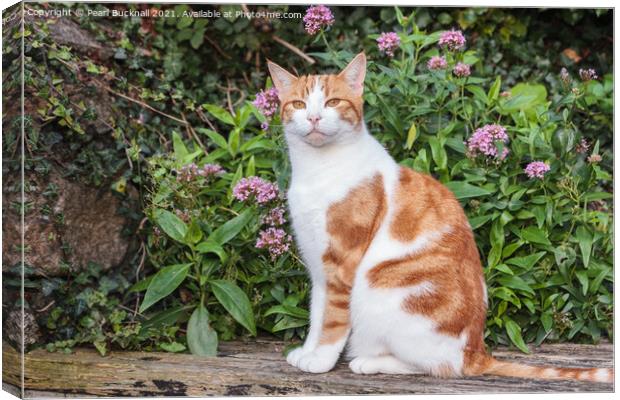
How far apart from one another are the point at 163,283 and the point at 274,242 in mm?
607

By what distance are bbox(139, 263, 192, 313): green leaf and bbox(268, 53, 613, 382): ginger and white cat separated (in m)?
0.73

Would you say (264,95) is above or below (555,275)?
above

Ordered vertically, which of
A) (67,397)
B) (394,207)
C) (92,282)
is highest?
(394,207)

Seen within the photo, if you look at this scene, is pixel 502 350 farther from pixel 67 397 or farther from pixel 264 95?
pixel 67 397

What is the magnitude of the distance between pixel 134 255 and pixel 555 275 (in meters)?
2.30

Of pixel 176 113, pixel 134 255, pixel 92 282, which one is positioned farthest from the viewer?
pixel 176 113

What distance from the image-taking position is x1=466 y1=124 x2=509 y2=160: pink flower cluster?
4293mm

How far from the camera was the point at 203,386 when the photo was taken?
3.68 m

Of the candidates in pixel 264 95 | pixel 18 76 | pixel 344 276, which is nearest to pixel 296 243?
pixel 344 276

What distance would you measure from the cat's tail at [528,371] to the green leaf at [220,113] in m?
2.03

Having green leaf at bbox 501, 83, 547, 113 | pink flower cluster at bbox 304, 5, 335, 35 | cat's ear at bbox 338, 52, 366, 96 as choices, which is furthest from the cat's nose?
green leaf at bbox 501, 83, 547, 113

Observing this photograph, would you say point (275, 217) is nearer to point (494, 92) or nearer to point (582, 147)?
point (494, 92)

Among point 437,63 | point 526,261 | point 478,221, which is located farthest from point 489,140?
point 526,261

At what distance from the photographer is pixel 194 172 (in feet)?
14.7
